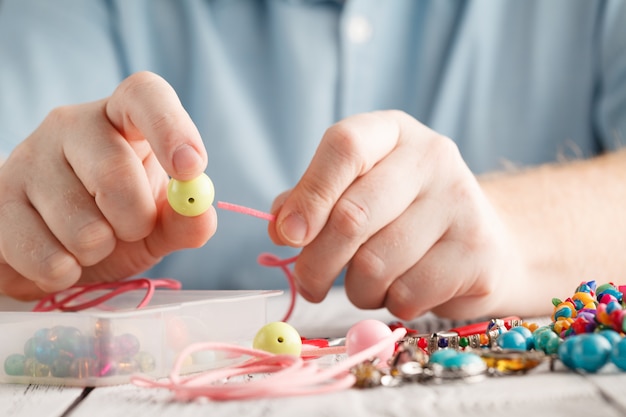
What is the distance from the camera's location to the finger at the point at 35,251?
711 millimetres

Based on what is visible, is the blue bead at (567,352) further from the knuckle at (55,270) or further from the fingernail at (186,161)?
the knuckle at (55,270)

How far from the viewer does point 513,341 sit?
563 millimetres

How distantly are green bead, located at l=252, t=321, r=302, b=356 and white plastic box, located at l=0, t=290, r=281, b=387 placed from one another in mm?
38

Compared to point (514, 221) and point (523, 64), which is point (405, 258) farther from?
point (523, 64)

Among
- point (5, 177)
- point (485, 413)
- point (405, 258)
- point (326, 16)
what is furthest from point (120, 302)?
point (326, 16)

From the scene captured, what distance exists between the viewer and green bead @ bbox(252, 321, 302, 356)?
22.4 inches

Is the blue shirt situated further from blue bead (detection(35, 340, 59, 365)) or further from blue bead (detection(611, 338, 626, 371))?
blue bead (detection(611, 338, 626, 371))

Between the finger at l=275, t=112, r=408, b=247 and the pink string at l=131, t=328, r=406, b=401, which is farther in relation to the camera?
the finger at l=275, t=112, r=408, b=247

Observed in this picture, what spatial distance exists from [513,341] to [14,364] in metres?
0.39

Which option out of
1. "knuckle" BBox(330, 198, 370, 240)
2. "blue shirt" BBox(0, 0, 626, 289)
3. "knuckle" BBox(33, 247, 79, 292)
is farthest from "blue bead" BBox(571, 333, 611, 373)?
"blue shirt" BBox(0, 0, 626, 289)

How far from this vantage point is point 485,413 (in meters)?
0.43

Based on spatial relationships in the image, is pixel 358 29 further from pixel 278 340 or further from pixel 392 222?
pixel 278 340

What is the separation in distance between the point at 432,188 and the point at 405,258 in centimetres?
8

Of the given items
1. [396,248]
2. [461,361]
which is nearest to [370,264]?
[396,248]
